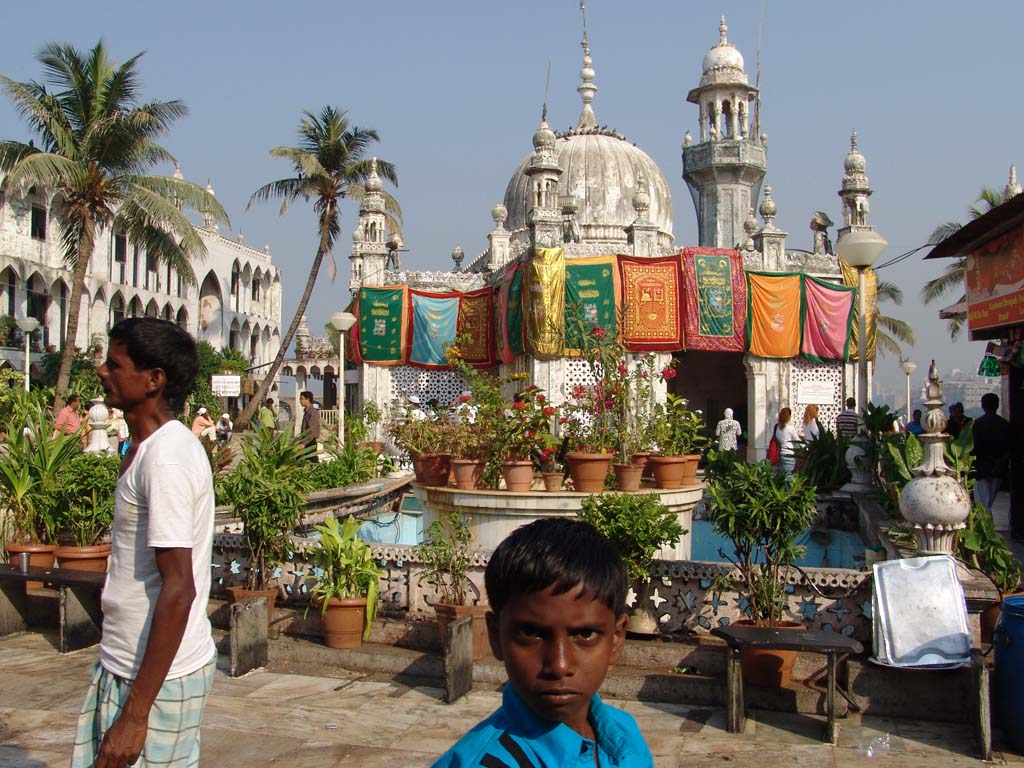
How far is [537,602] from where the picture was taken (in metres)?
1.59

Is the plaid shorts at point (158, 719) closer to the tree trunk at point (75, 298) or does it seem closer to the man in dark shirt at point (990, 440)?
the man in dark shirt at point (990, 440)

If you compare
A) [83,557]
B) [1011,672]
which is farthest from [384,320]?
[1011,672]

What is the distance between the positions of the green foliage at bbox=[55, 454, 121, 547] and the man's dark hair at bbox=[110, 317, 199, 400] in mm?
4429

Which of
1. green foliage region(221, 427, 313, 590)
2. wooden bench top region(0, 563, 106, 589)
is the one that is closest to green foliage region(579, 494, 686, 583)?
green foliage region(221, 427, 313, 590)

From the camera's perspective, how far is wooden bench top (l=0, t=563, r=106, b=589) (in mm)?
5887

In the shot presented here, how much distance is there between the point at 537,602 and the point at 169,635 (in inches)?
47.5

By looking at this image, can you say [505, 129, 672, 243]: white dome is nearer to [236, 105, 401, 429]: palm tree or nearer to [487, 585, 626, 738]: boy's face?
[236, 105, 401, 429]: palm tree

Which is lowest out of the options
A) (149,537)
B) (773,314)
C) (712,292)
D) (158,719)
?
(158,719)

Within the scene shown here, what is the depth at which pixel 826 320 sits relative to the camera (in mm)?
20406

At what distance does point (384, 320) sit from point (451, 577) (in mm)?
16939

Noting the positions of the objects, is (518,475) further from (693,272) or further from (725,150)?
(725,150)

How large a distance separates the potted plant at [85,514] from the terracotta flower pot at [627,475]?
3.71 m

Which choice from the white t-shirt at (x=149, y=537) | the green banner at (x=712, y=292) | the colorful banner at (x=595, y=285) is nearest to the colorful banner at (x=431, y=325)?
the colorful banner at (x=595, y=285)

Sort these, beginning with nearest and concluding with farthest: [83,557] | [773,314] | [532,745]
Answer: [532,745]
[83,557]
[773,314]
